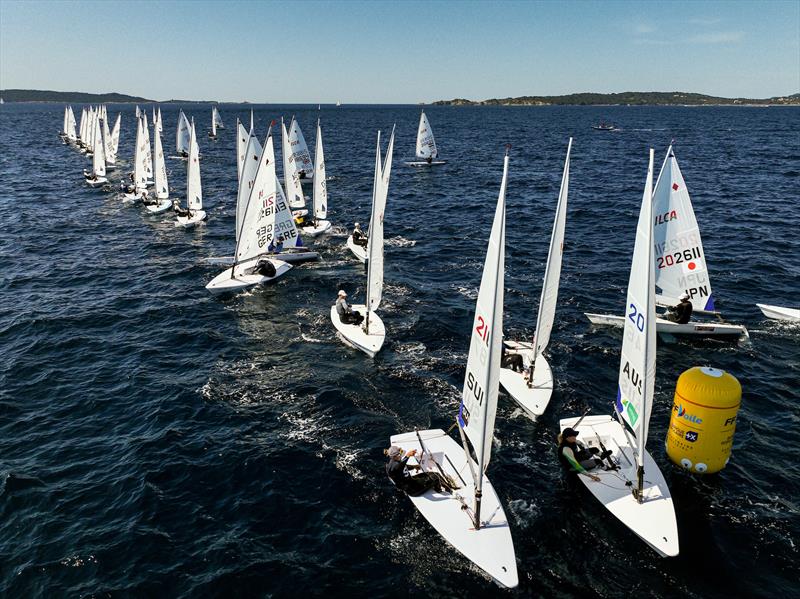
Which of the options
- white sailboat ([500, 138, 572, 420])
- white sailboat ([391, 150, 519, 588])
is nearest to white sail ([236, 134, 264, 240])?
white sailboat ([500, 138, 572, 420])

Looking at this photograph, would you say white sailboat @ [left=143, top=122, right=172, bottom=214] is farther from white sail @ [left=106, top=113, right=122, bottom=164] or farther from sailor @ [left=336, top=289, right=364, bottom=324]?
white sail @ [left=106, top=113, right=122, bottom=164]

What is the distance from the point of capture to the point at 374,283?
27406 millimetres

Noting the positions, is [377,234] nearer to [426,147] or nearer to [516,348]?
[516,348]

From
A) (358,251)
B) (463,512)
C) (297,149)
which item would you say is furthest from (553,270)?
(297,149)

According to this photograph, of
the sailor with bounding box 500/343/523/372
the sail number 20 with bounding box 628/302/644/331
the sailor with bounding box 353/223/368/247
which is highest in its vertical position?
the sail number 20 with bounding box 628/302/644/331

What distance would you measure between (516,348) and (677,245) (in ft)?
33.3

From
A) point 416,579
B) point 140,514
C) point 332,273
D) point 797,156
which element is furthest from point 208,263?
point 797,156

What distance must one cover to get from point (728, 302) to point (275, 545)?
30088 millimetres

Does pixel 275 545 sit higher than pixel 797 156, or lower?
lower

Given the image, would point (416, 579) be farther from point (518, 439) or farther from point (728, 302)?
point (728, 302)

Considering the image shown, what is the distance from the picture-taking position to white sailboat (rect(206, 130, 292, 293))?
34938 millimetres

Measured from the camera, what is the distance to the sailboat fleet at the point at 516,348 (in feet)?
47.3

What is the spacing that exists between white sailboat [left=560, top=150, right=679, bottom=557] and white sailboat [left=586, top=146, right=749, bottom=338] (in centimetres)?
1130

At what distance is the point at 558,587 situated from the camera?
556 inches
